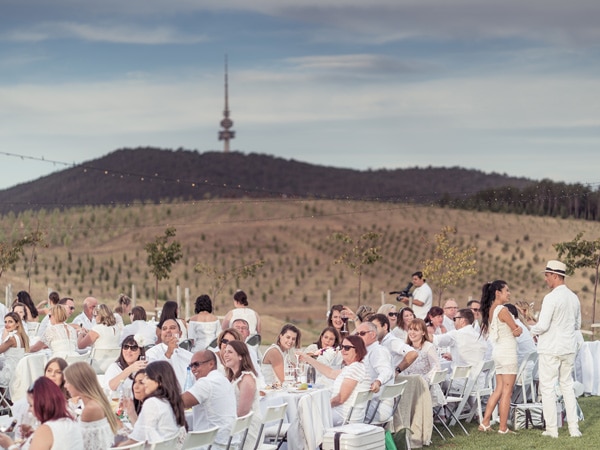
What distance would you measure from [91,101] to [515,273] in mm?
28502

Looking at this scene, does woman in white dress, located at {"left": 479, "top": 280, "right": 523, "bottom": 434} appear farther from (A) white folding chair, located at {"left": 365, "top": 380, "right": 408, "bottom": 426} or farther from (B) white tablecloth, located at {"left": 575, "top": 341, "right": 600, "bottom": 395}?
(B) white tablecloth, located at {"left": 575, "top": 341, "right": 600, "bottom": 395}

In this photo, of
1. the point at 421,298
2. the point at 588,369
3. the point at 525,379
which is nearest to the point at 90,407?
the point at 525,379

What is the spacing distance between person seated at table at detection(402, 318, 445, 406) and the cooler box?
2.18 m

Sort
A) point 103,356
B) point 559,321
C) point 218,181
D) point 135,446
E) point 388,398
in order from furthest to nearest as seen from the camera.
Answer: point 218,181, point 103,356, point 559,321, point 388,398, point 135,446

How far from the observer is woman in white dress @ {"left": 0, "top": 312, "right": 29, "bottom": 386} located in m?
12.3

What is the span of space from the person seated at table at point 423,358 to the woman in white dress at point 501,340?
26.5 inches

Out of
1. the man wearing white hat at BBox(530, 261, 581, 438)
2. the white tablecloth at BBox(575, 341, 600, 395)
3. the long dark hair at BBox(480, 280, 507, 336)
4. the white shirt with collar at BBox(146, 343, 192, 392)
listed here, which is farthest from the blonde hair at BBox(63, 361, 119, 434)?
the white tablecloth at BBox(575, 341, 600, 395)

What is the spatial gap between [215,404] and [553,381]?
4.83 meters

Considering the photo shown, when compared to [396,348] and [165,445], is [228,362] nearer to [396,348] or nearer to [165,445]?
[165,445]

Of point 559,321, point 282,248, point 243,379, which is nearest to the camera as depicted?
point 243,379

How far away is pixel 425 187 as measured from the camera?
94375 millimetres

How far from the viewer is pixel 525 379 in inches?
508

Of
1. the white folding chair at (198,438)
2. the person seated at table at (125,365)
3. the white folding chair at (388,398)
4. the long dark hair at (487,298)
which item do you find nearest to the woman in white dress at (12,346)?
the person seated at table at (125,365)

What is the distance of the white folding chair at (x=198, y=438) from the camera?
289 inches
